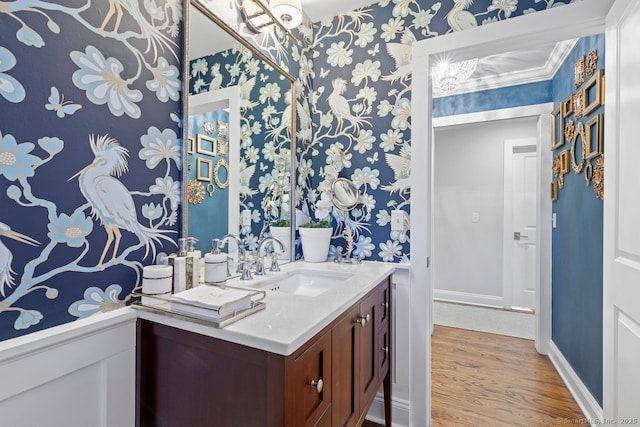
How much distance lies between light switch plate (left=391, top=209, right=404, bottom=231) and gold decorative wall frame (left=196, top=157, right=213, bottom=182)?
106 cm

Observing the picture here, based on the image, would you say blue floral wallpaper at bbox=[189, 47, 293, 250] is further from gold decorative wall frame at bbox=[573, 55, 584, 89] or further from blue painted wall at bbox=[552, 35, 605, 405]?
gold decorative wall frame at bbox=[573, 55, 584, 89]

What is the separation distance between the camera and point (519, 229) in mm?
3818

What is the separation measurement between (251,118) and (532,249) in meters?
3.73

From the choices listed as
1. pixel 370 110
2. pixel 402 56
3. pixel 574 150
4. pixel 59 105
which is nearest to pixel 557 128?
pixel 574 150

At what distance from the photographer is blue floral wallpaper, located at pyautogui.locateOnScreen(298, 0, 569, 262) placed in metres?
1.83

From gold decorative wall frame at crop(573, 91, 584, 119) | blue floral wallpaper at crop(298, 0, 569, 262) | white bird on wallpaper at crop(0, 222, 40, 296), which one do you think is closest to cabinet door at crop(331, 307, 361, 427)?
blue floral wallpaper at crop(298, 0, 569, 262)

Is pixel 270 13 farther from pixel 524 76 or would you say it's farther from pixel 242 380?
pixel 524 76

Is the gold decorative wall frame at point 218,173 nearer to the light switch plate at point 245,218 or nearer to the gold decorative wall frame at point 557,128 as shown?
the light switch plate at point 245,218

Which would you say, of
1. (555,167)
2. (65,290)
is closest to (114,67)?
(65,290)

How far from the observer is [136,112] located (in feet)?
3.34

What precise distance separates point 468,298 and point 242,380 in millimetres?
3875

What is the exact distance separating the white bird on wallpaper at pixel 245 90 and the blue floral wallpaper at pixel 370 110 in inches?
21.0

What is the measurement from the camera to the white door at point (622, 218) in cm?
117

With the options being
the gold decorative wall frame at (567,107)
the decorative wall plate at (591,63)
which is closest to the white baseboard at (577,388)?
the gold decorative wall frame at (567,107)
